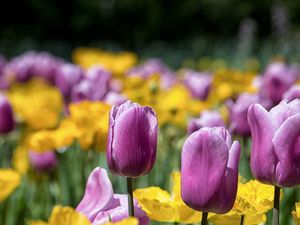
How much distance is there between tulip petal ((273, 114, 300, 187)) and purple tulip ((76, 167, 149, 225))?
0.21m

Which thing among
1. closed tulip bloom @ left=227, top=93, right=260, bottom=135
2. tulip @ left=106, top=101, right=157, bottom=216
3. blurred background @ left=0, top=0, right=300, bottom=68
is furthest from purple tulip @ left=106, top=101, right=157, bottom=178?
blurred background @ left=0, top=0, right=300, bottom=68

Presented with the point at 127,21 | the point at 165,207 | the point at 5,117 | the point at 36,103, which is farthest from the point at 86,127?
the point at 127,21

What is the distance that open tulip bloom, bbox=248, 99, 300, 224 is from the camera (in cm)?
96

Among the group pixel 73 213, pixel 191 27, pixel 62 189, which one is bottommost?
pixel 62 189

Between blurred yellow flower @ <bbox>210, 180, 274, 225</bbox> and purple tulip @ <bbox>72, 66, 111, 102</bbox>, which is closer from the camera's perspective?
blurred yellow flower @ <bbox>210, 180, 274, 225</bbox>

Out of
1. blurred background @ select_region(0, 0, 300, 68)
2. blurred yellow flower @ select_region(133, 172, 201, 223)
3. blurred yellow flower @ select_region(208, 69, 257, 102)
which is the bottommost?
blurred yellow flower @ select_region(133, 172, 201, 223)

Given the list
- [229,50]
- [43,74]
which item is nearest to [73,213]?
[43,74]

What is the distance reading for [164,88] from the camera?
2977 mm

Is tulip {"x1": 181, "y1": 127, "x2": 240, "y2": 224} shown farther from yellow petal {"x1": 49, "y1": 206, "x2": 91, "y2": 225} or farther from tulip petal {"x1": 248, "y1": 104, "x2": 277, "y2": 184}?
yellow petal {"x1": 49, "y1": 206, "x2": 91, "y2": 225}

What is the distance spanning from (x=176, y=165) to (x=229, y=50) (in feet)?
15.2

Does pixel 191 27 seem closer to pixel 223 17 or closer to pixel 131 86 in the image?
pixel 223 17

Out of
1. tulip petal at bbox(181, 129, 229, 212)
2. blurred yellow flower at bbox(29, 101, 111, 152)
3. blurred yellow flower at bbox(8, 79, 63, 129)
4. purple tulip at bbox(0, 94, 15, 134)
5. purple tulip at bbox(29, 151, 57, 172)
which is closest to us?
tulip petal at bbox(181, 129, 229, 212)

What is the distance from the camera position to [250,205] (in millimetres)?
1022

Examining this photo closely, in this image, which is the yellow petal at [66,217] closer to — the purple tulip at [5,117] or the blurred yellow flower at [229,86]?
the purple tulip at [5,117]
